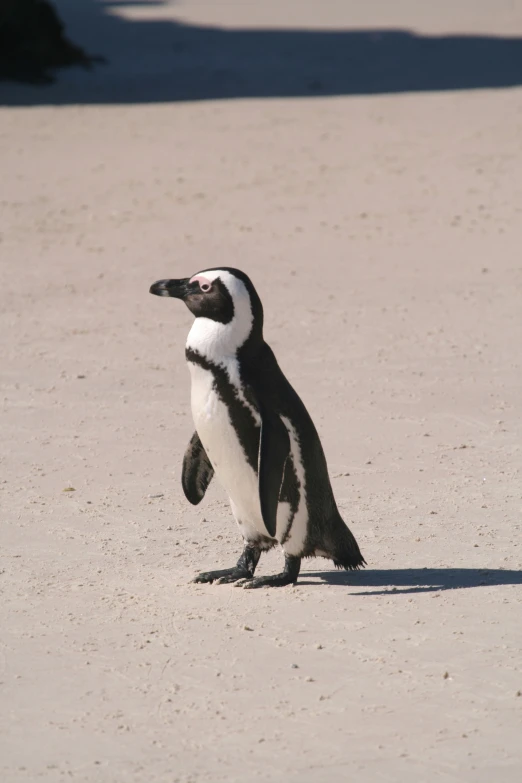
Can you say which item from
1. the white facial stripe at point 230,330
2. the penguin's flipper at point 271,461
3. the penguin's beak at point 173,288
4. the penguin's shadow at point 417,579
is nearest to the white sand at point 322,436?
the penguin's shadow at point 417,579

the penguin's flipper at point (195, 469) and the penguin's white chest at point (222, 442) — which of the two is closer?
the penguin's white chest at point (222, 442)

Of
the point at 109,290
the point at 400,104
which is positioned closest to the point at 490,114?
the point at 400,104

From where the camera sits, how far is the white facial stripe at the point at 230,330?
15.3 feet

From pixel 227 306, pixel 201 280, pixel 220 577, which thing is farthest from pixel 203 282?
pixel 220 577

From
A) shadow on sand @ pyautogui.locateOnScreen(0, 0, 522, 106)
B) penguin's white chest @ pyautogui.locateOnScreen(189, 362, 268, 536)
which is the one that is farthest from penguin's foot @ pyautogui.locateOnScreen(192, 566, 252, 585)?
shadow on sand @ pyautogui.locateOnScreen(0, 0, 522, 106)

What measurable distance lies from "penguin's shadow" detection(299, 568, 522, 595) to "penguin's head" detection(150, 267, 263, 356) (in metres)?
0.96

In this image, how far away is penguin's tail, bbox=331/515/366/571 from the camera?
15.9 feet

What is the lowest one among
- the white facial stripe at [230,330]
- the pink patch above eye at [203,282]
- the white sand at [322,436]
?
A: the white sand at [322,436]

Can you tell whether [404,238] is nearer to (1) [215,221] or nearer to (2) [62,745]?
(1) [215,221]

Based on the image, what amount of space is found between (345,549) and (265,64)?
18.2 metres

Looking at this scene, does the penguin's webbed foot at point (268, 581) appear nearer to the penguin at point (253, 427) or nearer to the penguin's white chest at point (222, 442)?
the penguin at point (253, 427)

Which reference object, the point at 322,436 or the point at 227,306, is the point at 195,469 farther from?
the point at 322,436

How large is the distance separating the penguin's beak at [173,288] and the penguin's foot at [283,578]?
3.35 feet

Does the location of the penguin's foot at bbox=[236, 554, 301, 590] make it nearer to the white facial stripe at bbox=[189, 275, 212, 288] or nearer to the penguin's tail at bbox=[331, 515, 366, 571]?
the penguin's tail at bbox=[331, 515, 366, 571]
